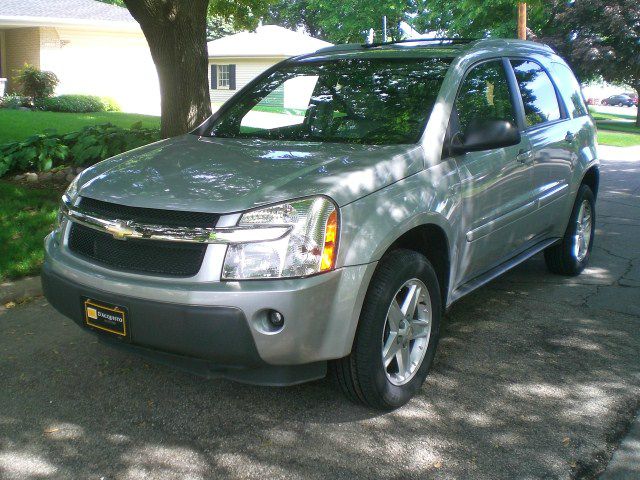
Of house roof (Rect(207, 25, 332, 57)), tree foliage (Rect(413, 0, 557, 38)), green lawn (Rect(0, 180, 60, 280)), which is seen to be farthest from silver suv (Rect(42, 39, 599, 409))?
house roof (Rect(207, 25, 332, 57))

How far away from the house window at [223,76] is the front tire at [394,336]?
32862 millimetres

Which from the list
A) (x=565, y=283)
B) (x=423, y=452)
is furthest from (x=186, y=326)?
(x=565, y=283)

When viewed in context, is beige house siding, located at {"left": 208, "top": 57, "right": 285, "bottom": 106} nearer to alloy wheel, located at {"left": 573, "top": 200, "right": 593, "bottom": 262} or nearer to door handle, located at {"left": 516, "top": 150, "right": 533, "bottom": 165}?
alloy wheel, located at {"left": 573, "top": 200, "right": 593, "bottom": 262}

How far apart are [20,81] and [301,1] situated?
111 ft

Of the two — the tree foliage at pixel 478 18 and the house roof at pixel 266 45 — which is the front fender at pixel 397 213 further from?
the house roof at pixel 266 45

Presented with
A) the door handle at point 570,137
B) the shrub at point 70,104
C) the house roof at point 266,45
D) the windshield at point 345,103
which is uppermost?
the house roof at point 266,45

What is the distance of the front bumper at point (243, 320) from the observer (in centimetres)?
319

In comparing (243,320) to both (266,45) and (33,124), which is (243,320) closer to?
(33,124)

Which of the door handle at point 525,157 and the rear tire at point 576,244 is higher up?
the door handle at point 525,157

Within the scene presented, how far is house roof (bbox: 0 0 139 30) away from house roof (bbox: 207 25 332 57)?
619 cm

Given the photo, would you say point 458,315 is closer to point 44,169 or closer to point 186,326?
point 186,326

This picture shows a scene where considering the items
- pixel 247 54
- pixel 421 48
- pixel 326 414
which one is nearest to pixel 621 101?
pixel 247 54

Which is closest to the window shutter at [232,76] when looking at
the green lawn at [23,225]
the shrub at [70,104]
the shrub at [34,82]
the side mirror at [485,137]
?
the shrub at [34,82]

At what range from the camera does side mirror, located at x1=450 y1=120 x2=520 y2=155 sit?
163 inches
